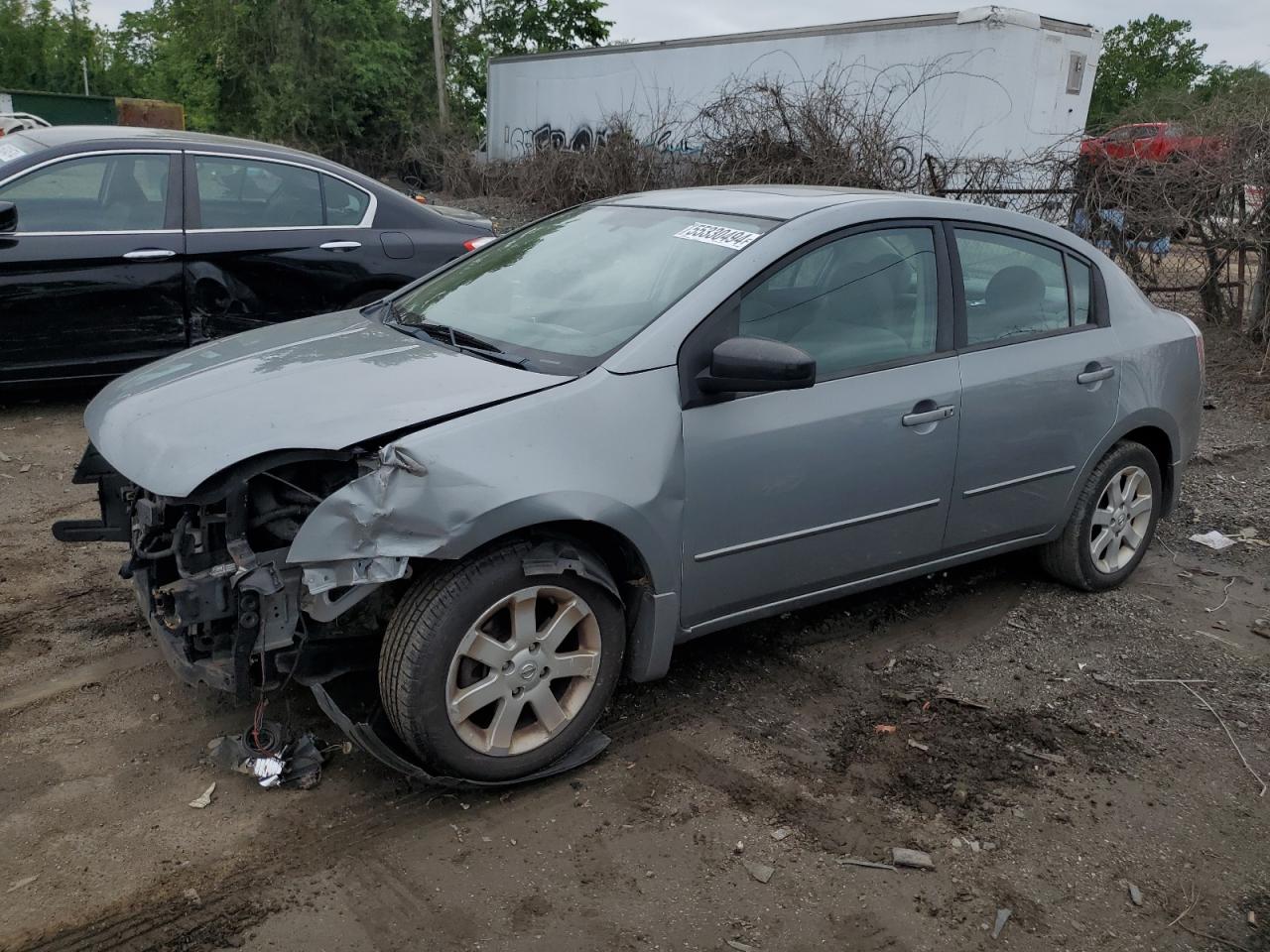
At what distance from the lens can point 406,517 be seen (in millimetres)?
2920

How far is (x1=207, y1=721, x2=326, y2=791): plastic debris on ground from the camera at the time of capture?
3.23 meters

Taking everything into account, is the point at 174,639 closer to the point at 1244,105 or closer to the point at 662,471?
the point at 662,471

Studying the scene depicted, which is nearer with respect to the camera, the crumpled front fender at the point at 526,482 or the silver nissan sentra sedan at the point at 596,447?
the crumpled front fender at the point at 526,482

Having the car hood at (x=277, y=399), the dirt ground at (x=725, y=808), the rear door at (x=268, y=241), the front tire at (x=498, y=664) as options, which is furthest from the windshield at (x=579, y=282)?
the rear door at (x=268, y=241)

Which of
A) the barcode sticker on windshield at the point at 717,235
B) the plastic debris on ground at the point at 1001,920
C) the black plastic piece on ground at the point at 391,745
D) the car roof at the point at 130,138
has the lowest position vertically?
the plastic debris on ground at the point at 1001,920

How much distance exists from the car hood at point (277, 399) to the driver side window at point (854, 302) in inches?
33.6

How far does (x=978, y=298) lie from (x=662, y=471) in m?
1.66

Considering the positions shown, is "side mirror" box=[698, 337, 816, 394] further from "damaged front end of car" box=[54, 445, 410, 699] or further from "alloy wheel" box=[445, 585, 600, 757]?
"damaged front end of car" box=[54, 445, 410, 699]

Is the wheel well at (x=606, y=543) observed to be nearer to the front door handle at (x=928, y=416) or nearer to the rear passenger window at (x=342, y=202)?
the front door handle at (x=928, y=416)

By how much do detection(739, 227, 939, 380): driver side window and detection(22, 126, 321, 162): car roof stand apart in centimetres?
422

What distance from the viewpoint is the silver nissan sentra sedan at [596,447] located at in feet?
9.93

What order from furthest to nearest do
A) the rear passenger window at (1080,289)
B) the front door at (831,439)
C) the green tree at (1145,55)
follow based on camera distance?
the green tree at (1145,55) < the rear passenger window at (1080,289) < the front door at (831,439)

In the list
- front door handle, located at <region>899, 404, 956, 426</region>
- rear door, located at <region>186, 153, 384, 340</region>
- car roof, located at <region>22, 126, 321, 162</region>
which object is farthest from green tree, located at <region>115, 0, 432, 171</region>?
front door handle, located at <region>899, 404, 956, 426</region>

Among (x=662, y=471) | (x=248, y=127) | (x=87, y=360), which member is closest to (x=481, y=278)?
(x=662, y=471)
